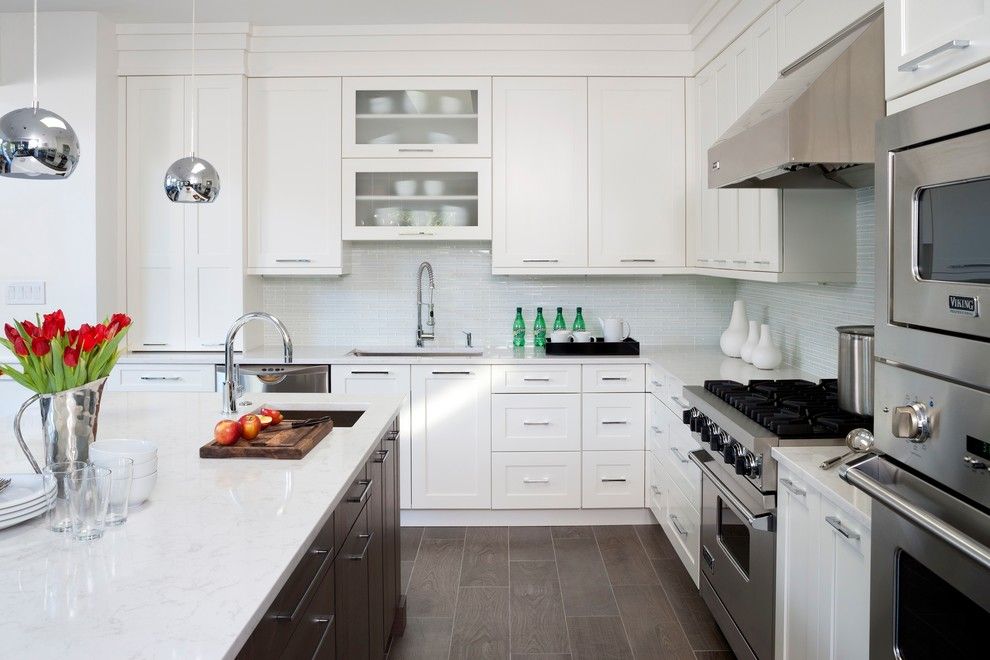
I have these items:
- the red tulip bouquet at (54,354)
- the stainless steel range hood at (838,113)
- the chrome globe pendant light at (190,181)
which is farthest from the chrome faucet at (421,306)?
the red tulip bouquet at (54,354)

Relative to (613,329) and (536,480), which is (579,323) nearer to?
(613,329)

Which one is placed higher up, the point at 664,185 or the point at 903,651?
the point at 664,185

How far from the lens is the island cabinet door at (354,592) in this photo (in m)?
1.95

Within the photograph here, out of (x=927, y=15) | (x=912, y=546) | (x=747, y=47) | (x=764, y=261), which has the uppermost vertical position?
(x=747, y=47)

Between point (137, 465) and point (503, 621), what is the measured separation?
73.7 inches

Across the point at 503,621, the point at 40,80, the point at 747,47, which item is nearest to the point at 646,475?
the point at 503,621

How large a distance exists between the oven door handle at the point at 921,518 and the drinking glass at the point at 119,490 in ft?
4.47

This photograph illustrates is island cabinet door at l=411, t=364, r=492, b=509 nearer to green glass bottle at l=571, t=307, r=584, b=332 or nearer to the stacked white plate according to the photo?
green glass bottle at l=571, t=307, r=584, b=332

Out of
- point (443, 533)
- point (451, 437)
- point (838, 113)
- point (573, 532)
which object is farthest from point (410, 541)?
point (838, 113)

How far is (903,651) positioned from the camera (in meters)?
1.40

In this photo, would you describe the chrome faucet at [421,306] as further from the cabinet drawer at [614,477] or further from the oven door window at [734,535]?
the oven door window at [734,535]

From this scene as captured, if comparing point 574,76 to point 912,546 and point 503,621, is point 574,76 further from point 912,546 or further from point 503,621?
point 912,546

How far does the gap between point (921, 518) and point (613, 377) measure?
117 inches

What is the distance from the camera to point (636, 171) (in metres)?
4.43
